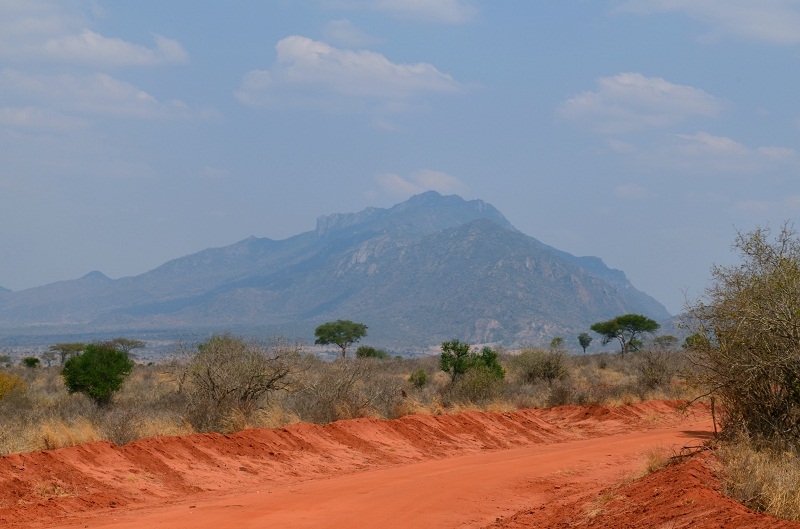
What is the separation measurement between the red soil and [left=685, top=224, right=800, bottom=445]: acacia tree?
1395mm

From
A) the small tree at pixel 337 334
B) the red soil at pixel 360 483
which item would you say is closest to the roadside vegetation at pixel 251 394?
the red soil at pixel 360 483

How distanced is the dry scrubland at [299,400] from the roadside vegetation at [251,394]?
0.13ft

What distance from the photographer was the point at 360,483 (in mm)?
17047

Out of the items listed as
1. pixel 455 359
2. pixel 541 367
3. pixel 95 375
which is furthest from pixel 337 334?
pixel 95 375

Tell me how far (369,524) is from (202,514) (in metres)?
2.65

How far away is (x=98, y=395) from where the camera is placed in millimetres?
33562

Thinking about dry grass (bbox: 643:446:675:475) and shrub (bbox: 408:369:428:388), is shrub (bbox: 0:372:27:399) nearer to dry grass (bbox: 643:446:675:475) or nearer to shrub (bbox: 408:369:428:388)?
shrub (bbox: 408:369:428:388)

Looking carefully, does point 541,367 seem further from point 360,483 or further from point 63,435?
point 63,435

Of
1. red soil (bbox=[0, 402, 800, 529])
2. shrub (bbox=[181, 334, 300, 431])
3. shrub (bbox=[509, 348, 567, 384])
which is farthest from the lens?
shrub (bbox=[509, 348, 567, 384])

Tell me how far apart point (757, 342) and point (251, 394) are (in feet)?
47.0

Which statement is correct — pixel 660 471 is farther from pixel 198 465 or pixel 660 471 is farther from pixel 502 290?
pixel 502 290

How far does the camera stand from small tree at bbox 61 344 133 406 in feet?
111

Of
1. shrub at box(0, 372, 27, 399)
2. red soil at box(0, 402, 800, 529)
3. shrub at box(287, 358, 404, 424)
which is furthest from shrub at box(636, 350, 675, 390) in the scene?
shrub at box(0, 372, 27, 399)

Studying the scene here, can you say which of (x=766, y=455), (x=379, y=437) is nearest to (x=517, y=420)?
(x=379, y=437)
